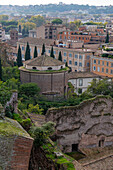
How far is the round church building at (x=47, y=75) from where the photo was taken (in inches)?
1375

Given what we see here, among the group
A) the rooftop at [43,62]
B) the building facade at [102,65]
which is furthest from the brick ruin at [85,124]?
the building facade at [102,65]

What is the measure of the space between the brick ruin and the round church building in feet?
40.1

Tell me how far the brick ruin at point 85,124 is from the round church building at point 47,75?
12229mm

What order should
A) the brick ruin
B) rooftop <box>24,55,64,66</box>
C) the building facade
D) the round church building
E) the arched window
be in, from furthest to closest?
the building facade < rooftop <box>24,55,64,66</box> < the round church building < the arched window < the brick ruin

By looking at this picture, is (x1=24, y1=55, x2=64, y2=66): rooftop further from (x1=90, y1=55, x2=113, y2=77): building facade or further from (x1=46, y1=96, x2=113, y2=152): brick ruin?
(x1=46, y1=96, x2=113, y2=152): brick ruin

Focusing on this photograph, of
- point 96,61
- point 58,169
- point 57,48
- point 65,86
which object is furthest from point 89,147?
point 57,48

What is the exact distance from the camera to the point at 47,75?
1371 inches

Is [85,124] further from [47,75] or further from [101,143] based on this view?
[47,75]

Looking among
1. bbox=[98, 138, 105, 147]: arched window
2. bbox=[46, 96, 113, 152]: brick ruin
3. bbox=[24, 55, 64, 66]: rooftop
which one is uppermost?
bbox=[24, 55, 64, 66]: rooftop

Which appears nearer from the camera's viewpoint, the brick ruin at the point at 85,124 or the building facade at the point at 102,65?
the brick ruin at the point at 85,124

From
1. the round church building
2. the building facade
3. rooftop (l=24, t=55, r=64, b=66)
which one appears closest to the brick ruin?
the round church building

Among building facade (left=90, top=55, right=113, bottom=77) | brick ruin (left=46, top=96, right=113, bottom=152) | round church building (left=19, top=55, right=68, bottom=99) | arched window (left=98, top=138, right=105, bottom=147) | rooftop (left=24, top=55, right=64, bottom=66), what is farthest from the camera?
building facade (left=90, top=55, right=113, bottom=77)

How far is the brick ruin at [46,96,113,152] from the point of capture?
2144 centimetres

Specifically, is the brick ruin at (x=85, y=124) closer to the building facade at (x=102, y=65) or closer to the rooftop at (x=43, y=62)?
the rooftop at (x=43, y=62)
